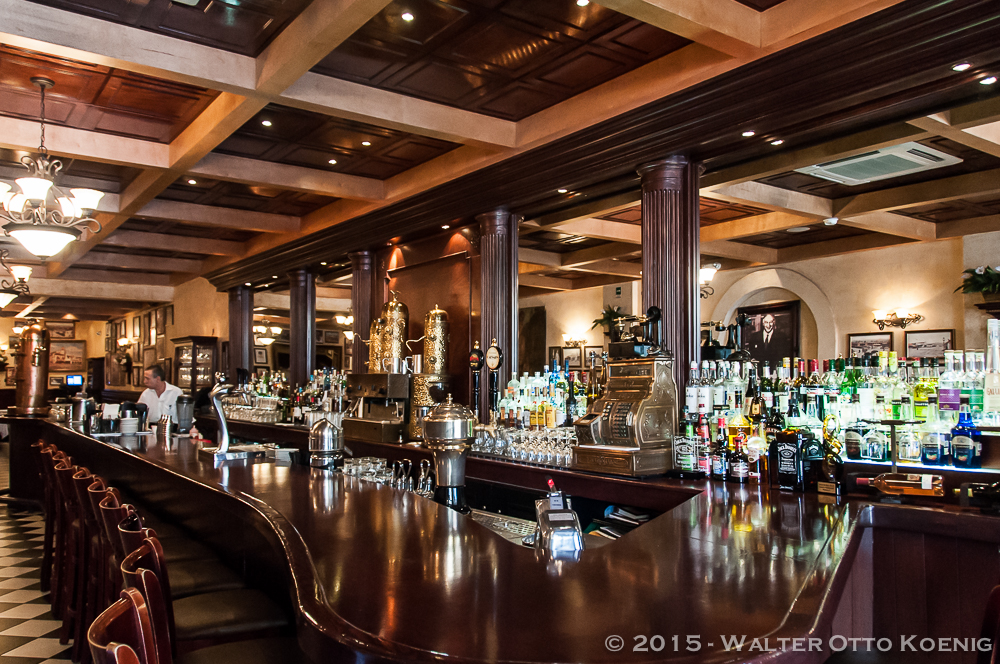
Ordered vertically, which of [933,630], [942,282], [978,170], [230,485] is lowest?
[933,630]

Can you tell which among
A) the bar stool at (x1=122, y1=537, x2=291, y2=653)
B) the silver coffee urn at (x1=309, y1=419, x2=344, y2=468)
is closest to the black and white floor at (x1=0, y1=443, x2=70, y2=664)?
the silver coffee urn at (x1=309, y1=419, x2=344, y2=468)

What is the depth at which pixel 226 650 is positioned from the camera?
2047 mm

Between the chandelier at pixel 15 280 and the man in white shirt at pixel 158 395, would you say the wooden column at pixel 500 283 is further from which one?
the chandelier at pixel 15 280

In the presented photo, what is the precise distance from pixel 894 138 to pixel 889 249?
618cm

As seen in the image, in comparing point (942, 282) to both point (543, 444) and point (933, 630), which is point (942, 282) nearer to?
point (543, 444)

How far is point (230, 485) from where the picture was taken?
10.6 ft

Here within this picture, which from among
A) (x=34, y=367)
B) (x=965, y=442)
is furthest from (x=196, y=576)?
(x=34, y=367)

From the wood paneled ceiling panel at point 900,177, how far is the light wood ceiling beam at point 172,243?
7.79m

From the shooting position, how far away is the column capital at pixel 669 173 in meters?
4.66

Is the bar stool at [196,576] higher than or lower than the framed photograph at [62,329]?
lower

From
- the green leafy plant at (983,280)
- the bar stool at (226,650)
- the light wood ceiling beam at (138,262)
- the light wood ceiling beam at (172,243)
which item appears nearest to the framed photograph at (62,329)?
the light wood ceiling beam at (138,262)

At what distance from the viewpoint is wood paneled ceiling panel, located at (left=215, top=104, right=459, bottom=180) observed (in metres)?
5.96

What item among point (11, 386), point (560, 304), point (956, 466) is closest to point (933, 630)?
point (956, 466)

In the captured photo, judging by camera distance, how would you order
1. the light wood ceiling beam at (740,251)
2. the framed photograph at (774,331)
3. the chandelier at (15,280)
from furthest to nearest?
the framed photograph at (774,331) < the light wood ceiling beam at (740,251) < the chandelier at (15,280)
